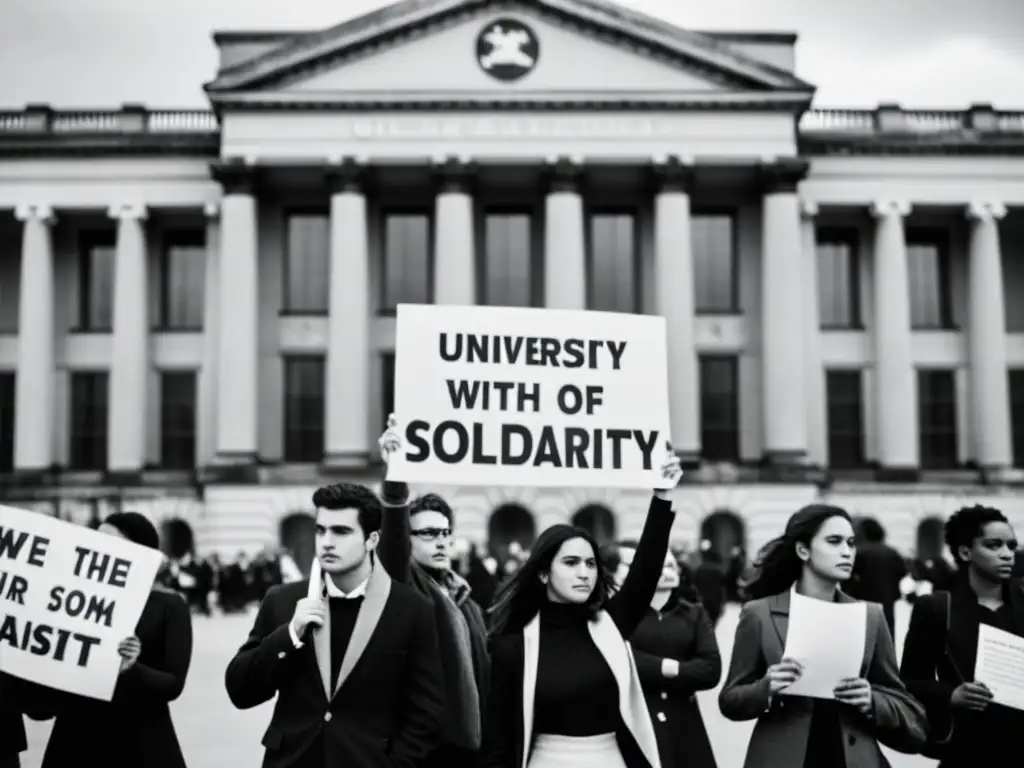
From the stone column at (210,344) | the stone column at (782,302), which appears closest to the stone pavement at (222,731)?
the stone column at (782,302)

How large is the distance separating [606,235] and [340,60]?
37.9 ft

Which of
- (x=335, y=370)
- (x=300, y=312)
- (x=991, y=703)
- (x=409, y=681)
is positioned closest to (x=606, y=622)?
(x=409, y=681)

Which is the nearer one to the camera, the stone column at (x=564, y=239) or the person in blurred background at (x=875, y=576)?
the person in blurred background at (x=875, y=576)

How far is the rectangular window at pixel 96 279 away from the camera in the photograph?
50688 mm

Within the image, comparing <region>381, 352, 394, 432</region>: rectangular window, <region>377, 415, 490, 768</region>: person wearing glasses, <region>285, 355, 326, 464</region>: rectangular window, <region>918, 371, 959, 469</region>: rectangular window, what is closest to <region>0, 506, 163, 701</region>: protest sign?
<region>377, 415, 490, 768</region>: person wearing glasses

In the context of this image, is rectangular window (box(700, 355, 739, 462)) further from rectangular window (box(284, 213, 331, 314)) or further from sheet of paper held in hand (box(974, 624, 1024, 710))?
sheet of paper held in hand (box(974, 624, 1024, 710))

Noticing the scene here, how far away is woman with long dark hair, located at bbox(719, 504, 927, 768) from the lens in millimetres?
5883

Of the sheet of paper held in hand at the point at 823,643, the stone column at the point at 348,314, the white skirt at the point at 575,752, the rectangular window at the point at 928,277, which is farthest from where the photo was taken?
the rectangular window at the point at 928,277

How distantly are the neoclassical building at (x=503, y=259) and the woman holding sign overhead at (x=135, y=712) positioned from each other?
3748 cm

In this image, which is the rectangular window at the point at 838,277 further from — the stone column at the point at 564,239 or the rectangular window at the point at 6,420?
the rectangular window at the point at 6,420

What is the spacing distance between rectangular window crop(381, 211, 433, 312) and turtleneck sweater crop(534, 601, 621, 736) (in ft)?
144

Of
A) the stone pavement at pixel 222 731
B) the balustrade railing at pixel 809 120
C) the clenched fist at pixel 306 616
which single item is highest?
the balustrade railing at pixel 809 120

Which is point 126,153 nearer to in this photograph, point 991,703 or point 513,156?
point 513,156

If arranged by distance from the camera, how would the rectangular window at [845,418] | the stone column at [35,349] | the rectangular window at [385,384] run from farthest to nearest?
the rectangular window at [845,418] → the rectangular window at [385,384] → the stone column at [35,349]
